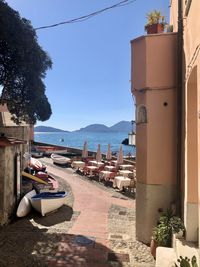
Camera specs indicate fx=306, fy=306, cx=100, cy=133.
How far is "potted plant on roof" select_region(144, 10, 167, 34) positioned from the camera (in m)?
9.99

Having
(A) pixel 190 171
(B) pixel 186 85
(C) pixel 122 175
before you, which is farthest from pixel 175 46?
(C) pixel 122 175

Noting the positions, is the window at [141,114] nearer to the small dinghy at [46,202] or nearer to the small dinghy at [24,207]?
the small dinghy at [46,202]

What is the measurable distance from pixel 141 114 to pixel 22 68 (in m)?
5.08

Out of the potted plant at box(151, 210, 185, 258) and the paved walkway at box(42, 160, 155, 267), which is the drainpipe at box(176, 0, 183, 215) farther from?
the paved walkway at box(42, 160, 155, 267)

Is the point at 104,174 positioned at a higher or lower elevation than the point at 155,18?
lower

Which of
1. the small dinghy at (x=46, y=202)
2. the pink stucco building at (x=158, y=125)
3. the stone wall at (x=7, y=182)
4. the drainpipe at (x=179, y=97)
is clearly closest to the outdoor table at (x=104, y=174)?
the small dinghy at (x=46, y=202)

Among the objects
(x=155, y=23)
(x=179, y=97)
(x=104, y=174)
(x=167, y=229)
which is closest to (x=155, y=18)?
(x=155, y=23)

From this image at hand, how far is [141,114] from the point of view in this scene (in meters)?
9.41

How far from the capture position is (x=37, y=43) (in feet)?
39.2

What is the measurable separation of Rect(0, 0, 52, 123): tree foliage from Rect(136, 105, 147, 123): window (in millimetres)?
4543

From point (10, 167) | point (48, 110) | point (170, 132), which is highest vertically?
point (48, 110)

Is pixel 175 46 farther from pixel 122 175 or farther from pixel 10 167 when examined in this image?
pixel 122 175

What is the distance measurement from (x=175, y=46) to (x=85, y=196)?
30.8 feet

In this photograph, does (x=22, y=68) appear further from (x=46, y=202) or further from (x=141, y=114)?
(x=46, y=202)
